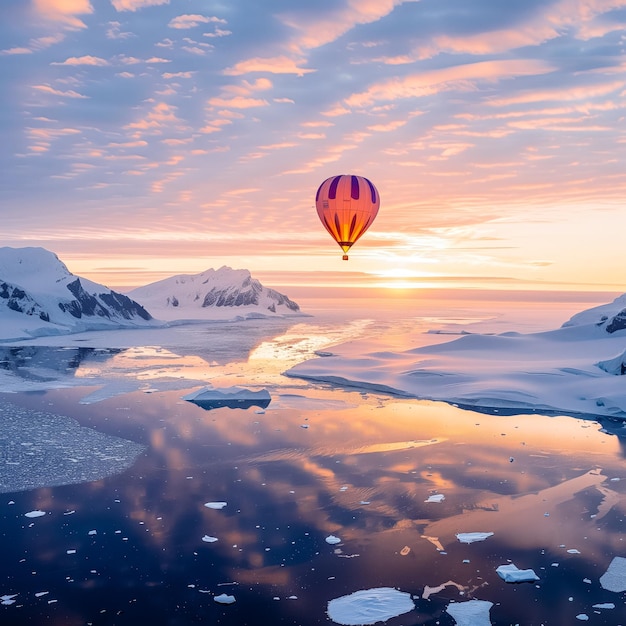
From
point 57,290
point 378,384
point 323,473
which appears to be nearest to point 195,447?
point 323,473

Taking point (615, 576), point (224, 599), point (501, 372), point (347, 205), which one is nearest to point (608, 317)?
point (501, 372)

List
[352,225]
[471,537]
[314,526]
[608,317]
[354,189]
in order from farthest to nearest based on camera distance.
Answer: [608,317] → [352,225] → [354,189] → [314,526] → [471,537]

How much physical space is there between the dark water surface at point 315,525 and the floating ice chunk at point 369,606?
0.46 feet

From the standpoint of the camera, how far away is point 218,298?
9738cm

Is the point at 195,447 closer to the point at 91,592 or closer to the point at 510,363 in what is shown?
the point at 91,592

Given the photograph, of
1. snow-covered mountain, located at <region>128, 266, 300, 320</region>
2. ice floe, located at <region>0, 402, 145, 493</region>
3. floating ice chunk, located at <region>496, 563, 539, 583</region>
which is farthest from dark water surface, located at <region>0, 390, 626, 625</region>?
snow-covered mountain, located at <region>128, 266, 300, 320</region>

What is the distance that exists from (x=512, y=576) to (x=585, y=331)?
29798mm

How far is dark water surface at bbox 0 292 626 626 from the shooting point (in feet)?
26.4

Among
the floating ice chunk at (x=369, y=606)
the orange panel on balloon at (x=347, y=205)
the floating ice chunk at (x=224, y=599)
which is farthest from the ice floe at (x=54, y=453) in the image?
the orange panel on balloon at (x=347, y=205)

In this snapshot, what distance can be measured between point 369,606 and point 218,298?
91.0m

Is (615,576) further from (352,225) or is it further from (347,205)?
(352,225)

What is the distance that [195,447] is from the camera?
15555mm

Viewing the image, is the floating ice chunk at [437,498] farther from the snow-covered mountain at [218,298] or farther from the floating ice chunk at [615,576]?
the snow-covered mountain at [218,298]

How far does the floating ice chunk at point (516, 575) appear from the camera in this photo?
8.62 m
